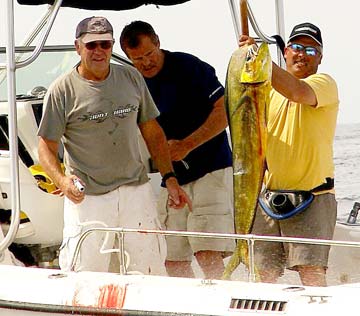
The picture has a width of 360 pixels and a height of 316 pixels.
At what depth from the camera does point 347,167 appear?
11.5 metres

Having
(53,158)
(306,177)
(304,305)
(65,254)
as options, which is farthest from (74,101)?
(304,305)

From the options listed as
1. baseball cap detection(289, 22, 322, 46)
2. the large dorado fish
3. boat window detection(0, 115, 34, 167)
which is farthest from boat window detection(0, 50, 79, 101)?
the large dorado fish

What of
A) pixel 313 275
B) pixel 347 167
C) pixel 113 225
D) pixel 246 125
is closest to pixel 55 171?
pixel 113 225

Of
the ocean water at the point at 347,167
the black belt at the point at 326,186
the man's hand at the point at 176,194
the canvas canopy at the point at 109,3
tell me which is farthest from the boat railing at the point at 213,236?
the ocean water at the point at 347,167

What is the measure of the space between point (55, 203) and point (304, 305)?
2080 mm

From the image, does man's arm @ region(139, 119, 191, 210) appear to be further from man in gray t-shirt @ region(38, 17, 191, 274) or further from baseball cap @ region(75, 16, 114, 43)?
baseball cap @ region(75, 16, 114, 43)

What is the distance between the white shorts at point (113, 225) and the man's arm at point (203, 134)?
44 cm

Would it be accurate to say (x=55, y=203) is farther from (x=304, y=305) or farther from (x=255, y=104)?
(x=304, y=305)

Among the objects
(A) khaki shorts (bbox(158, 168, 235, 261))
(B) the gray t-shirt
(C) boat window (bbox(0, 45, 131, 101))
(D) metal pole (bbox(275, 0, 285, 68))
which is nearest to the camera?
(B) the gray t-shirt

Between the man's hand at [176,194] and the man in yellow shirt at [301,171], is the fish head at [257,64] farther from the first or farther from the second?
the man's hand at [176,194]

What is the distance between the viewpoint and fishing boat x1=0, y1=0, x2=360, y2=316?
482cm

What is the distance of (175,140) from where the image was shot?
20.6 ft

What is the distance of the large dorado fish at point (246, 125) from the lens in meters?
5.14

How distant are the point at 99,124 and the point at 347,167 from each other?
624 centimetres
